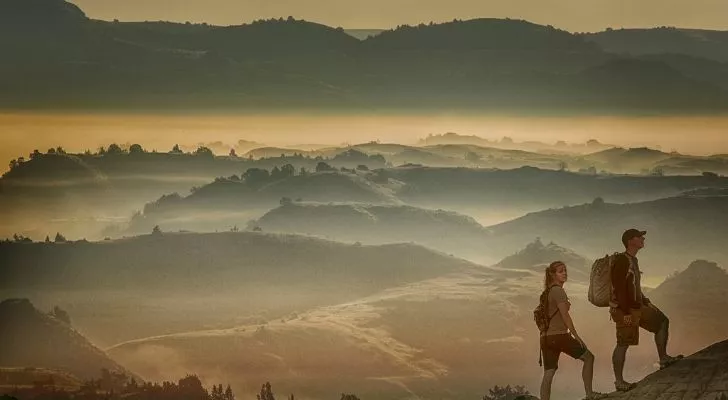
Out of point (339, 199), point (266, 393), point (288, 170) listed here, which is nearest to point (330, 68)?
point (288, 170)

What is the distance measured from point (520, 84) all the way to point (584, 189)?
6.01 feet

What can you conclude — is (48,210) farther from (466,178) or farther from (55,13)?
(466,178)

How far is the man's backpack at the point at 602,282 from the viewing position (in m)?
18.2

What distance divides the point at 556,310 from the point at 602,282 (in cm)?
62

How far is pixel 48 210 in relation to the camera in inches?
1122

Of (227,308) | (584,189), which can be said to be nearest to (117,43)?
(227,308)

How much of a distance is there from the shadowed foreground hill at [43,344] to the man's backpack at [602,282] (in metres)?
10.4

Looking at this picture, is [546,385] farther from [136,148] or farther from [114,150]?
[114,150]

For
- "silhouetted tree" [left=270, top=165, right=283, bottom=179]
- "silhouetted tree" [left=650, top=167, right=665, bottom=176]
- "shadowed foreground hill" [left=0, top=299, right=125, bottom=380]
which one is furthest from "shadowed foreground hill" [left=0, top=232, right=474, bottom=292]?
"silhouetted tree" [left=650, top=167, right=665, bottom=176]

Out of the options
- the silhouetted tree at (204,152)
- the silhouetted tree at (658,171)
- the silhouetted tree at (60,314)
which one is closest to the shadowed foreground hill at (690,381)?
the silhouetted tree at (658,171)

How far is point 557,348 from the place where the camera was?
1791 cm

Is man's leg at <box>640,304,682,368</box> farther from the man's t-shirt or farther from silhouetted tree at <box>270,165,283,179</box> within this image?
silhouetted tree at <box>270,165,283,179</box>

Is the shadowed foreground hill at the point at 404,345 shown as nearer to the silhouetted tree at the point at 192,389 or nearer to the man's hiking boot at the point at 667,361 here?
the silhouetted tree at the point at 192,389

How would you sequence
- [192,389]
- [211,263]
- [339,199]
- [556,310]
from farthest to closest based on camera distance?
[339,199] → [211,263] → [192,389] → [556,310]
